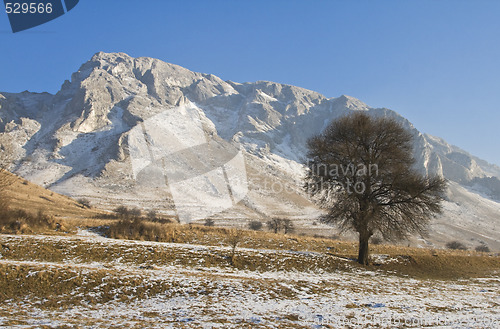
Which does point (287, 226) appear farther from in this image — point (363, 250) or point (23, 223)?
point (23, 223)

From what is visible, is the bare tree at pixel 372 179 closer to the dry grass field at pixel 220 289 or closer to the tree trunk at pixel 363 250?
the tree trunk at pixel 363 250

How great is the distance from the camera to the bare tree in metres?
16.1

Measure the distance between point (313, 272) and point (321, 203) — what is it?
4830mm

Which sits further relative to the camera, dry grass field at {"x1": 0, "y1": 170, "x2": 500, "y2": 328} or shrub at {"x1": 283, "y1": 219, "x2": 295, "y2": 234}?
shrub at {"x1": 283, "y1": 219, "x2": 295, "y2": 234}

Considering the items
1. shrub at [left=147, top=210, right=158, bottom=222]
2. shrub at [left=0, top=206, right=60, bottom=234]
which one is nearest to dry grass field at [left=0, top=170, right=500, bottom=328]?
shrub at [left=0, top=206, right=60, bottom=234]

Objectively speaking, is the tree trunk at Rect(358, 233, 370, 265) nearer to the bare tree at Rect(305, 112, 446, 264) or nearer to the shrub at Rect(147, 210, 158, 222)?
the bare tree at Rect(305, 112, 446, 264)

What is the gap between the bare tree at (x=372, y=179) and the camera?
52.8 ft

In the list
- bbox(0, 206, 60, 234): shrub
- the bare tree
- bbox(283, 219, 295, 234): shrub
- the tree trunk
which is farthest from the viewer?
bbox(283, 219, 295, 234): shrub

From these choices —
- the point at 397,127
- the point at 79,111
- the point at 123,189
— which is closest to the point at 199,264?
the point at 397,127

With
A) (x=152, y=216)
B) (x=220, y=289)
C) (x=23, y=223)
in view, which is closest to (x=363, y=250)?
(x=220, y=289)

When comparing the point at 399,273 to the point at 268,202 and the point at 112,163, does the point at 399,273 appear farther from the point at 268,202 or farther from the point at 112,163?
the point at 112,163

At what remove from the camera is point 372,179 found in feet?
55.8

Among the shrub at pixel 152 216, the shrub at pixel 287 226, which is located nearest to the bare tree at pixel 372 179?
the shrub at pixel 152 216

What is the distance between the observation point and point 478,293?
12.2 metres
